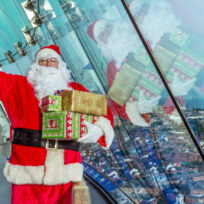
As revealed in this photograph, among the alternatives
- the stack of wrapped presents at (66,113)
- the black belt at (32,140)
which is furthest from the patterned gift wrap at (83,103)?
the black belt at (32,140)

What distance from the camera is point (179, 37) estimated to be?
4.23 feet

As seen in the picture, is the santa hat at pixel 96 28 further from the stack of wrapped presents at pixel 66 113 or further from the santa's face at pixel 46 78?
the stack of wrapped presents at pixel 66 113

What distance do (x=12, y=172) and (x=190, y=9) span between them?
127 centimetres

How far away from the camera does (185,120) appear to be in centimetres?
125

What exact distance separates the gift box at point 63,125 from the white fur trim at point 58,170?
0.16 m

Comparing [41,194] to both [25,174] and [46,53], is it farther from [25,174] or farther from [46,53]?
[46,53]

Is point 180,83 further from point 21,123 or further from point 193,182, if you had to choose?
point 21,123

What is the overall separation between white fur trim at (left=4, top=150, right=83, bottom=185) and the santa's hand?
0.18 metres

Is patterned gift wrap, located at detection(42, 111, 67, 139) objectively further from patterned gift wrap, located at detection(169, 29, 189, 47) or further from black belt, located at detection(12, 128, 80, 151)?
patterned gift wrap, located at detection(169, 29, 189, 47)

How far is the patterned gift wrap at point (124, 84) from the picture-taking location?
5.30 feet

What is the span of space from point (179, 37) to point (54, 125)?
824 mm

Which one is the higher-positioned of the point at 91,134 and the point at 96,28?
the point at 96,28

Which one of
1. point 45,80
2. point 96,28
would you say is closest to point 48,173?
point 45,80

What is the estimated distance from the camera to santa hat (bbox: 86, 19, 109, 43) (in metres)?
1.78
